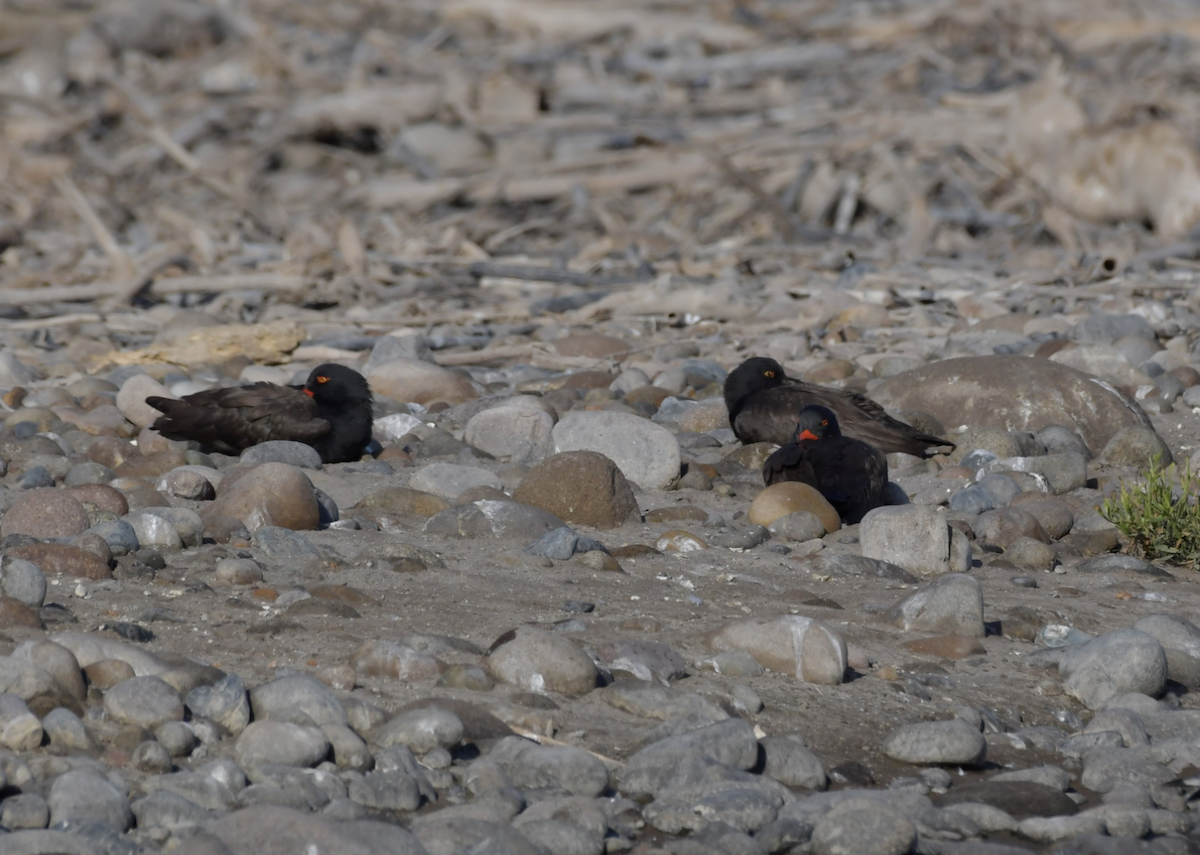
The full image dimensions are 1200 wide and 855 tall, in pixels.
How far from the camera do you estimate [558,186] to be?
14.0m

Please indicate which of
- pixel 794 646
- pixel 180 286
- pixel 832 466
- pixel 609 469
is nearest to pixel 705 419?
pixel 832 466

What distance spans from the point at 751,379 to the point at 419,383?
1.95 m

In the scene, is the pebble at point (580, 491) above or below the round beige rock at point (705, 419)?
above

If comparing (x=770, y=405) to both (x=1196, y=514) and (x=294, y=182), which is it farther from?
(x=294, y=182)

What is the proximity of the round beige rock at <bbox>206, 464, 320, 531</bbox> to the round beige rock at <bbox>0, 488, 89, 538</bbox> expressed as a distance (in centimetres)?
48

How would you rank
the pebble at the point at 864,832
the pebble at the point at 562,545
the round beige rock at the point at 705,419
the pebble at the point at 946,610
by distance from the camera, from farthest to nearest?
the round beige rock at the point at 705,419
the pebble at the point at 562,545
the pebble at the point at 946,610
the pebble at the point at 864,832

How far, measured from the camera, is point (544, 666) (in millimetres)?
3697

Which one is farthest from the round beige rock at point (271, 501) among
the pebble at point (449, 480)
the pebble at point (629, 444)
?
the pebble at point (629, 444)

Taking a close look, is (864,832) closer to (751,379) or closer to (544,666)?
(544,666)

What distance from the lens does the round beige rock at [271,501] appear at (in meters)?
4.99

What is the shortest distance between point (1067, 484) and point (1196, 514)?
0.96m

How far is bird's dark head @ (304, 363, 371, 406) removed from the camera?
6.59 m

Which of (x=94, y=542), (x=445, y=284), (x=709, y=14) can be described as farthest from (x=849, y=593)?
(x=709, y=14)

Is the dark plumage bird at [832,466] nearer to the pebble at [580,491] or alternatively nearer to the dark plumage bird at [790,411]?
the dark plumage bird at [790,411]
